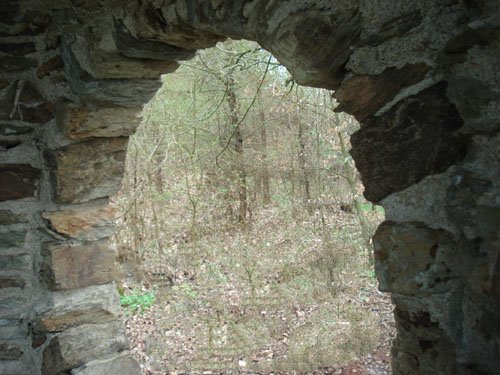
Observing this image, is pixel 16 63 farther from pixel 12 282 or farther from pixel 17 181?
pixel 12 282

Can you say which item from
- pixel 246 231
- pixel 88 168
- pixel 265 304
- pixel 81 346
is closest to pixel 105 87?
pixel 88 168

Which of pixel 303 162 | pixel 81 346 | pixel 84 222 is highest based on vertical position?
pixel 303 162

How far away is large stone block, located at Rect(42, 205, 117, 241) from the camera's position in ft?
7.35

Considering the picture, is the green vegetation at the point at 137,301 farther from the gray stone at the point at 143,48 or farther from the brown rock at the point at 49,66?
the gray stone at the point at 143,48

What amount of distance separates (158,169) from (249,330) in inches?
94.9

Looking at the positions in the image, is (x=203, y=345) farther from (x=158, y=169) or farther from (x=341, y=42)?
(x=341, y=42)

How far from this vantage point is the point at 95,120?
83.2 inches

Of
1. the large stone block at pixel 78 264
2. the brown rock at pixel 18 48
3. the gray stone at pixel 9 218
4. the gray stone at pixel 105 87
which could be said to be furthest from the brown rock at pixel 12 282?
the brown rock at pixel 18 48

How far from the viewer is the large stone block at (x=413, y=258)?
830 millimetres

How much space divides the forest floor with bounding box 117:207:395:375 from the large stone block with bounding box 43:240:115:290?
1.74 m

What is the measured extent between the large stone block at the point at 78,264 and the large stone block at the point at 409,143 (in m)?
1.74

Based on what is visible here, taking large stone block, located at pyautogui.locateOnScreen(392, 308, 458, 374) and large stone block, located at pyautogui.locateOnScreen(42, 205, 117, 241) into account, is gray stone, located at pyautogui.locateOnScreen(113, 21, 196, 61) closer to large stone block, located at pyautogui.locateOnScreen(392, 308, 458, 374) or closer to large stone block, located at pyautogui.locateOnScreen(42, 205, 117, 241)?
large stone block, located at pyautogui.locateOnScreen(42, 205, 117, 241)

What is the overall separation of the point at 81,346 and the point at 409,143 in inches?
76.6

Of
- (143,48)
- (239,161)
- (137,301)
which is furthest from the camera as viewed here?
(239,161)
